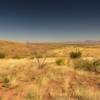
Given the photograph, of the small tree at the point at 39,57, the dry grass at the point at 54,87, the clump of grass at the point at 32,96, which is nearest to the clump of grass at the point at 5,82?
the dry grass at the point at 54,87

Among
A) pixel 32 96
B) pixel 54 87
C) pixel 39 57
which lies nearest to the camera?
pixel 32 96

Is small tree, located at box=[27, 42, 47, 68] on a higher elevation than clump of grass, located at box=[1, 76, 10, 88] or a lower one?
higher

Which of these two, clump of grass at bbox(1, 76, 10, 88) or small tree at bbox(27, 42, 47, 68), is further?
small tree at bbox(27, 42, 47, 68)

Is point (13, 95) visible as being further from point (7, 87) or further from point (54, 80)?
point (54, 80)

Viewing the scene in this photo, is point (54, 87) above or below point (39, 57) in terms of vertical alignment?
below

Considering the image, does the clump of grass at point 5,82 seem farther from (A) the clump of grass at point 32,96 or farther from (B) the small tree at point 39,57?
(B) the small tree at point 39,57

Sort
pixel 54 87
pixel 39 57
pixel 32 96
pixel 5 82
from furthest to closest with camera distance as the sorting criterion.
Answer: pixel 39 57 → pixel 5 82 → pixel 54 87 → pixel 32 96

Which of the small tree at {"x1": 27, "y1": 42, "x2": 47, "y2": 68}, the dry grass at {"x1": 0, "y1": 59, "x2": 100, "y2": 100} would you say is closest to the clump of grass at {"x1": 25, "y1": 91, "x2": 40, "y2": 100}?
the dry grass at {"x1": 0, "y1": 59, "x2": 100, "y2": 100}

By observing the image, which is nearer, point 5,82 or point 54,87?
point 54,87

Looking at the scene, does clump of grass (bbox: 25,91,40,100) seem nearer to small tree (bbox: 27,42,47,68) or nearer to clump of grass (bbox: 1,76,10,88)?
clump of grass (bbox: 1,76,10,88)

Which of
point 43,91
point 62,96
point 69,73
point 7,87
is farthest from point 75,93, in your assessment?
point 69,73

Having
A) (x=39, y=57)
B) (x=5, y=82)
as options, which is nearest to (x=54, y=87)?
(x=5, y=82)

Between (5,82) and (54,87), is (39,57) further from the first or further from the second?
(54,87)

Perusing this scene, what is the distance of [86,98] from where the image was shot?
25.5 feet
